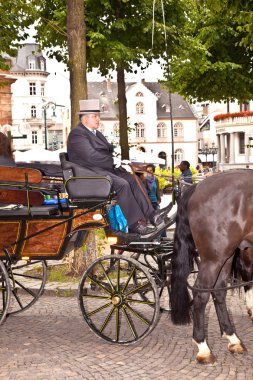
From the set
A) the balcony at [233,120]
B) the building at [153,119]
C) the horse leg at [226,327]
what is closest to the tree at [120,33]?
the horse leg at [226,327]

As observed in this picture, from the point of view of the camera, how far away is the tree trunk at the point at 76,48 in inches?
388

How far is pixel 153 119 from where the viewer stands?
91375 mm

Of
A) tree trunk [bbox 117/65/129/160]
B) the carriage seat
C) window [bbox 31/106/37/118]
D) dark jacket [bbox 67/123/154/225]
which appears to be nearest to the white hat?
dark jacket [bbox 67/123/154/225]

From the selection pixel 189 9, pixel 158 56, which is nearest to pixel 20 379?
pixel 158 56

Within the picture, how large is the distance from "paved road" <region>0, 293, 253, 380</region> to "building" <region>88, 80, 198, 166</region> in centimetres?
8275

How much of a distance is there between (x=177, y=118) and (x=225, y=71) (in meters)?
69.9

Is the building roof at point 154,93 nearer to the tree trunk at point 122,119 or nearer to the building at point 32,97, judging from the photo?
the building at point 32,97

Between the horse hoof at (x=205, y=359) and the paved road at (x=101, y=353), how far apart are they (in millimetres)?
67

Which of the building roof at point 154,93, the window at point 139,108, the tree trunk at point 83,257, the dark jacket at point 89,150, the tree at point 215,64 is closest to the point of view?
the dark jacket at point 89,150

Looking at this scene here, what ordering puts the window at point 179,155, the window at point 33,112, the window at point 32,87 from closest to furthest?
the window at point 179,155, the window at point 33,112, the window at point 32,87

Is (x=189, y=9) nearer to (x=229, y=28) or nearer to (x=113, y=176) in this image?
(x=229, y=28)

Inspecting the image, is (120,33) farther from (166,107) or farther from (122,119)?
(166,107)

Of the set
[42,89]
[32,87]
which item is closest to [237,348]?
[32,87]

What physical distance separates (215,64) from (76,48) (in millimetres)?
12718
